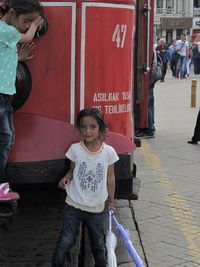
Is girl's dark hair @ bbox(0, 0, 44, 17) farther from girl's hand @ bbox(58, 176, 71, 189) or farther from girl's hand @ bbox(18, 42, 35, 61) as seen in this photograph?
girl's hand @ bbox(58, 176, 71, 189)

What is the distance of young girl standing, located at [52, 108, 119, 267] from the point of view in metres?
4.10

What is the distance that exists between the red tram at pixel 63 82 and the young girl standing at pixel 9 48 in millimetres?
217

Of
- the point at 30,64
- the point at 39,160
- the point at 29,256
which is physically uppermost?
the point at 30,64

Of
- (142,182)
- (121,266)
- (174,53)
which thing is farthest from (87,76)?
(174,53)

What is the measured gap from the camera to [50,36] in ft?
14.2

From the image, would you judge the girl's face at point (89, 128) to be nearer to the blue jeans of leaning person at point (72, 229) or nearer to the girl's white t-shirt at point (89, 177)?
the girl's white t-shirt at point (89, 177)

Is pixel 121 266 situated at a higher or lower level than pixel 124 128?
lower

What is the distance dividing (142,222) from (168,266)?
1.16 meters

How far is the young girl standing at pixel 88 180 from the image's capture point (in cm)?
410

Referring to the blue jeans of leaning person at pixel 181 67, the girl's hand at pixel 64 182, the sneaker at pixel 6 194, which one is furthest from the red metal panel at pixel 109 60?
the blue jeans of leaning person at pixel 181 67

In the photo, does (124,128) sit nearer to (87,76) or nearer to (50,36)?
(87,76)

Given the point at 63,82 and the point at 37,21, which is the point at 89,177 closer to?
the point at 63,82

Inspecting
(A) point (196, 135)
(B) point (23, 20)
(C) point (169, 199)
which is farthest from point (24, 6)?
(A) point (196, 135)

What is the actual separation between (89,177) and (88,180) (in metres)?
0.02
